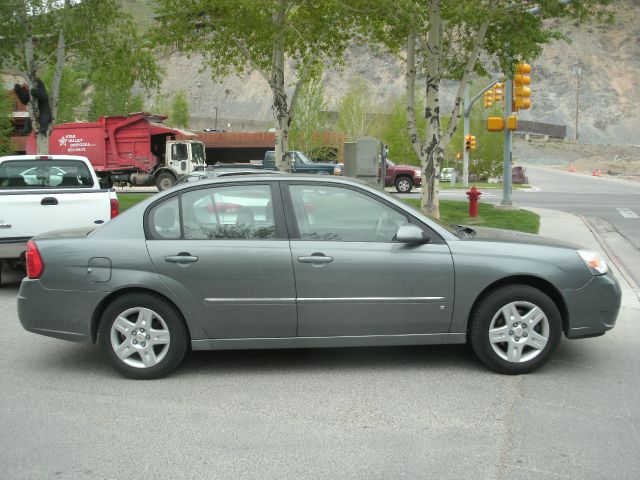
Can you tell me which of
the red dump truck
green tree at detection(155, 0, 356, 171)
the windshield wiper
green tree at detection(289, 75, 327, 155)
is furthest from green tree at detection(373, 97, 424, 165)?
the windshield wiper

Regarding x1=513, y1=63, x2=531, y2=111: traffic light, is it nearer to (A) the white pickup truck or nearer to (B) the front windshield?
(A) the white pickup truck

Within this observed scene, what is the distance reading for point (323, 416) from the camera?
4789 mm

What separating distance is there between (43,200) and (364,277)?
543 centimetres

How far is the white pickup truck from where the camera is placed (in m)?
9.20

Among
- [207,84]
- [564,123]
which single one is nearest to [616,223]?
[564,123]

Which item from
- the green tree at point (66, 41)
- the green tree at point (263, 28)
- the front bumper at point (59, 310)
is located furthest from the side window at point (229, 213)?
the green tree at point (66, 41)

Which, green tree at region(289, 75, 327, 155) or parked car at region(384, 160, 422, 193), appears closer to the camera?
parked car at region(384, 160, 422, 193)

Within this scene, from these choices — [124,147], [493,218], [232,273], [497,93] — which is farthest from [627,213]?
[124,147]

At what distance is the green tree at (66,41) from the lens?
20891mm

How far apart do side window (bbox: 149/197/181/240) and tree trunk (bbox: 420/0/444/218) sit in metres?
9.89

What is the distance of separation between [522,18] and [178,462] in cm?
1378

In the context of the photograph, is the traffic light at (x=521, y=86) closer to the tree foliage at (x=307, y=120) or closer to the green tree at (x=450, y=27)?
the green tree at (x=450, y=27)

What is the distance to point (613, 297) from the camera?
18.9 feet

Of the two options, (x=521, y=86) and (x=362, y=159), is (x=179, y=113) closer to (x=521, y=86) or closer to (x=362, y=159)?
(x=362, y=159)
